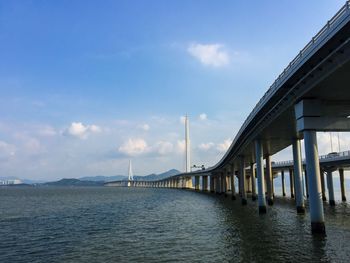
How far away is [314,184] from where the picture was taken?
30.1m

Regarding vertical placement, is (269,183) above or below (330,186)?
above

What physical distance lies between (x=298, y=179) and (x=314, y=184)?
23147 millimetres

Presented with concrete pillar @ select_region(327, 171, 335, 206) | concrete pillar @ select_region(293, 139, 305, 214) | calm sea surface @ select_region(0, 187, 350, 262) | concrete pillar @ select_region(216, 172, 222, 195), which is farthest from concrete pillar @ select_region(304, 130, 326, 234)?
concrete pillar @ select_region(216, 172, 222, 195)

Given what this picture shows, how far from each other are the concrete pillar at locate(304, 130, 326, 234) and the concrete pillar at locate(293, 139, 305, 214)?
20.1 meters

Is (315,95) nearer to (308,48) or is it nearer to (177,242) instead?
(308,48)

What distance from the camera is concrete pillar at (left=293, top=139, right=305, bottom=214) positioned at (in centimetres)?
4984

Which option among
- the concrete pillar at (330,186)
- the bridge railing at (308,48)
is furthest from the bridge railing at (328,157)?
the bridge railing at (308,48)

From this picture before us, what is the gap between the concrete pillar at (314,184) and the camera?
3011cm

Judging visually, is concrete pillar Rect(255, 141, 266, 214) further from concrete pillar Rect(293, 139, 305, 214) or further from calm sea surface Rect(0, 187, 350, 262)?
calm sea surface Rect(0, 187, 350, 262)

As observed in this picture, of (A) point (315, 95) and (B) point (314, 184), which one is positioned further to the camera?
(A) point (315, 95)

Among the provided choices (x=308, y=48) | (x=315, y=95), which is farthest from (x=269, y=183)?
(x=308, y=48)

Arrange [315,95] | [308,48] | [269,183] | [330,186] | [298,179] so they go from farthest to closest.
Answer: [330,186] → [269,183] → [298,179] → [315,95] → [308,48]

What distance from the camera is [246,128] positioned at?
5681cm

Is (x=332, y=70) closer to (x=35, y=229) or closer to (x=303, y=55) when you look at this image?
(x=303, y=55)
